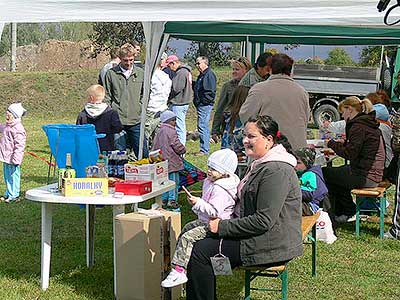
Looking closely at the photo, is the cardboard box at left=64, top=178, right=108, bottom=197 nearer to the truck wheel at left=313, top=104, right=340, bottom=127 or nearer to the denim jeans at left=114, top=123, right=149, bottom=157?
the denim jeans at left=114, top=123, right=149, bottom=157

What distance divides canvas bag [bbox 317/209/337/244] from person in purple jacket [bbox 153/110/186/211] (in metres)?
1.54

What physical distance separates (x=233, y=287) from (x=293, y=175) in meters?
1.33

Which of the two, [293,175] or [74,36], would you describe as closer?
[293,175]

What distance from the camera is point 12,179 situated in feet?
26.6

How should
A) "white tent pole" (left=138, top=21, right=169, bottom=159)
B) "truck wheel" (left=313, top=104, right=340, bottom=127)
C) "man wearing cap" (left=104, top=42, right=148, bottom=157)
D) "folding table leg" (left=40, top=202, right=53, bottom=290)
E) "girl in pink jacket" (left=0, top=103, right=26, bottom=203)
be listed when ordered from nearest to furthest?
1. "folding table leg" (left=40, top=202, right=53, bottom=290)
2. "white tent pole" (left=138, top=21, right=169, bottom=159)
3. "man wearing cap" (left=104, top=42, right=148, bottom=157)
4. "girl in pink jacket" (left=0, top=103, right=26, bottom=203)
5. "truck wheel" (left=313, top=104, right=340, bottom=127)

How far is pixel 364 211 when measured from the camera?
25.2 feet

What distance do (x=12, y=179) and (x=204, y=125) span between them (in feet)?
15.4

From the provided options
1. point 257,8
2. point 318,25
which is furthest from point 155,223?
point 318,25

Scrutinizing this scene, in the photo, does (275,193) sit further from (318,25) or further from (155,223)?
(318,25)

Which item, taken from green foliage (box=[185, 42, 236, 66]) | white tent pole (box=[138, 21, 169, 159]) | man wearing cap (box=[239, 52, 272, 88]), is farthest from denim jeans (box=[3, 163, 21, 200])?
green foliage (box=[185, 42, 236, 66])

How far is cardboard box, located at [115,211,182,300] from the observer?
4.53 meters

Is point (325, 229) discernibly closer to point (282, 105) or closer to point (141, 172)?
point (282, 105)

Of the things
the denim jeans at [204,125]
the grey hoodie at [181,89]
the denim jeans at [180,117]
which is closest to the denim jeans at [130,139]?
the denim jeans at [180,117]

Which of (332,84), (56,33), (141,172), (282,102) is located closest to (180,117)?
(282,102)
